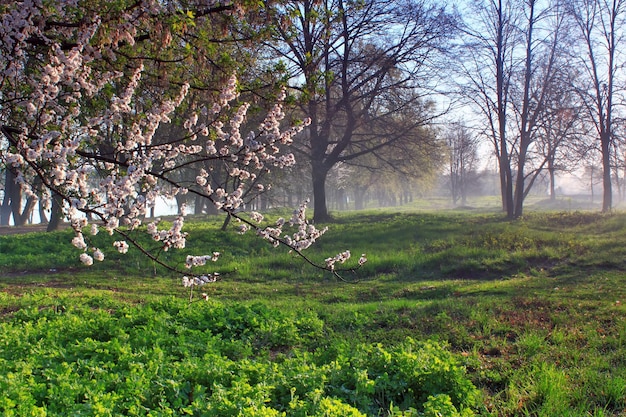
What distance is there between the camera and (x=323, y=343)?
5.96 meters

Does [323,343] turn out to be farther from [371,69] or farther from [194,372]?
[371,69]

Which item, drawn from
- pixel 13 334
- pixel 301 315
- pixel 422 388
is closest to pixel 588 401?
pixel 422 388

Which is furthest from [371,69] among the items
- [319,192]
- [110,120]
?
[110,120]

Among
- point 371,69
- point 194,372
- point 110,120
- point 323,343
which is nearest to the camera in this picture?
point 194,372

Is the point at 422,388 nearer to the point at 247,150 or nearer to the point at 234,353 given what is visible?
the point at 234,353

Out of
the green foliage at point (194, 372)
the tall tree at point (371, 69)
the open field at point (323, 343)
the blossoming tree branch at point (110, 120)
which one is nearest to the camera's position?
the green foliage at point (194, 372)

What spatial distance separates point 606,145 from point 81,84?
98.5 feet

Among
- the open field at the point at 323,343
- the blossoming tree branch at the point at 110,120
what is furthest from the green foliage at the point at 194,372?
the blossoming tree branch at the point at 110,120

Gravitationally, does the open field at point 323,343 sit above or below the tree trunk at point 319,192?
below

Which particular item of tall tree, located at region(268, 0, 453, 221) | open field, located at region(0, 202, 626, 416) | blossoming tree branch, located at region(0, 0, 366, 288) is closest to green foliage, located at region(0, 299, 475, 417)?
open field, located at region(0, 202, 626, 416)

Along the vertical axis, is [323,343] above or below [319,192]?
below

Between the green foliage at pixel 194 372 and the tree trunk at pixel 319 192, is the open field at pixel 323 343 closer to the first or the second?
the green foliage at pixel 194 372

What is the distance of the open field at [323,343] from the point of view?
3.89 m

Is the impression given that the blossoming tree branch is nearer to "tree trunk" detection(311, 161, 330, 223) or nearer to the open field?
the open field
